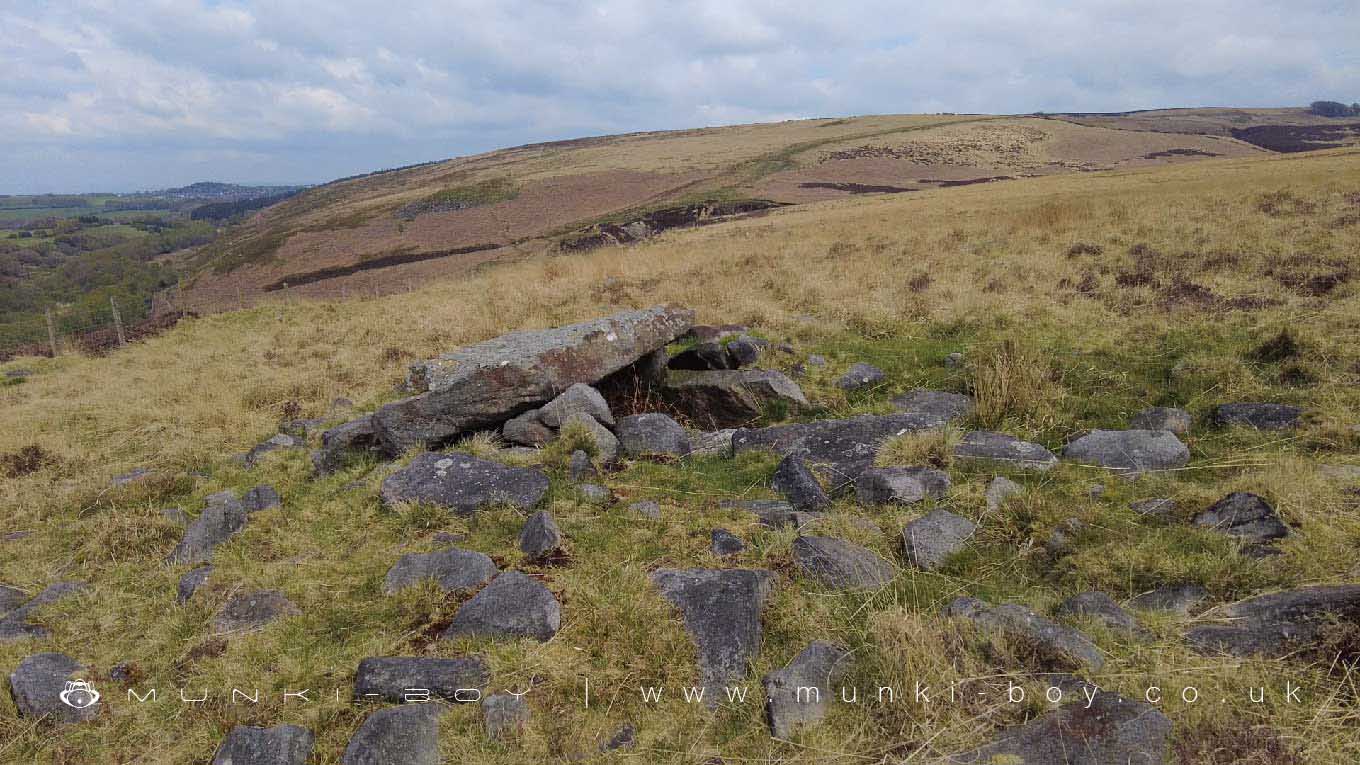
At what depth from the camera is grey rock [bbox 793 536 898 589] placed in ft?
16.2

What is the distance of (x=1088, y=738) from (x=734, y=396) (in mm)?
6504

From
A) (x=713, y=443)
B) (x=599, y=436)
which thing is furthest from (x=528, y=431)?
(x=713, y=443)

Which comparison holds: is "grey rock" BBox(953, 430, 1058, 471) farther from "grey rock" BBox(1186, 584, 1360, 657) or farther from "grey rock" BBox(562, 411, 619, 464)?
"grey rock" BBox(562, 411, 619, 464)

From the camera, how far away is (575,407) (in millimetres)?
8742

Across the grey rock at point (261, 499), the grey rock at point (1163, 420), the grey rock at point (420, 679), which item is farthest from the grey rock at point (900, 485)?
the grey rock at point (261, 499)

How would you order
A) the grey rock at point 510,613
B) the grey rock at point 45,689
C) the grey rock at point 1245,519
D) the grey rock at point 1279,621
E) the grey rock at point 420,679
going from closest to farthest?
the grey rock at point 1279,621
the grey rock at point 420,679
the grey rock at point 45,689
the grey rock at point 1245,519
the grey rock at point 510,613

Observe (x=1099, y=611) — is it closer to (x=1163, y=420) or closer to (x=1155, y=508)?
(x=1155, y=508)

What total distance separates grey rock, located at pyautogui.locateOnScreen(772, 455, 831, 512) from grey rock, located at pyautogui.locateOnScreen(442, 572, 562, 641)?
2699mm

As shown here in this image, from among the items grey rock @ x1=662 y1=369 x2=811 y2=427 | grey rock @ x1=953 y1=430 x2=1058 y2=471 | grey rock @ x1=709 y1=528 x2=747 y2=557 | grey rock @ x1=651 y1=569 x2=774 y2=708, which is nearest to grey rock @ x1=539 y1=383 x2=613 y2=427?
grey rock @ x1=662 y1=369 x2=811 y2=427

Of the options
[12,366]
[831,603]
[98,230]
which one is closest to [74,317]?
[12,366]

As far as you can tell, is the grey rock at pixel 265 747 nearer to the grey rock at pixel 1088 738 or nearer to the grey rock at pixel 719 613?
the grey rock at pixel 719 613

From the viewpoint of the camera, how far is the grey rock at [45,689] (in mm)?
4520

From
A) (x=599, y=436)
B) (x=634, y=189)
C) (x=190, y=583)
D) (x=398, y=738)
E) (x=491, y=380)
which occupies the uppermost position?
(x=634, y=189)

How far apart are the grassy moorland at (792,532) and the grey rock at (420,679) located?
113 mm
